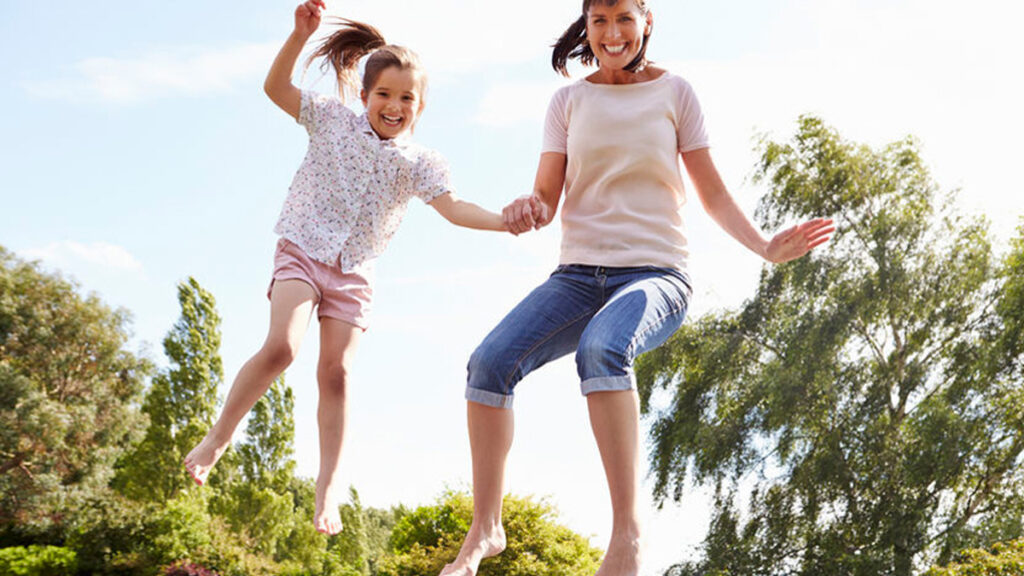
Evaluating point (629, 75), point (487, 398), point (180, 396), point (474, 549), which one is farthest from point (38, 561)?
point (629, 75)

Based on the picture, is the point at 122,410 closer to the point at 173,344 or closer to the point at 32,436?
the point at 32,436

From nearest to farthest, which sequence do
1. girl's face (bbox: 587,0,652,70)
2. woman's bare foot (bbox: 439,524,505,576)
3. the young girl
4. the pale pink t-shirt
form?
woman's bare foot (bbox: 439,524,505,576) < the pale pink t-shirt < girl's face (bbox: 587,0,652,70) < the young girl

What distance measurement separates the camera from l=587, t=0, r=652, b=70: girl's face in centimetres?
313

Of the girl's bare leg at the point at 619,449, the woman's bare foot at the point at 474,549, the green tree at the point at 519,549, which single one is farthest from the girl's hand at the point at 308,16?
the green tree at the point at 519,549

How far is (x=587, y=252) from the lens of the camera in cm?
304

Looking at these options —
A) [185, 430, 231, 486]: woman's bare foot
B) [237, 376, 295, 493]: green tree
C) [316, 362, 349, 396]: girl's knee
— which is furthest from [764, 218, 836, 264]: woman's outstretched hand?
[237, 376, 295, 493]: green tree

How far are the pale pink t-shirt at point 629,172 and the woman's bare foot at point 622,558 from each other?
845 millimetres

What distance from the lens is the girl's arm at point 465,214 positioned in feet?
10.5

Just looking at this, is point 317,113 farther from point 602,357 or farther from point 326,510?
point 602,357

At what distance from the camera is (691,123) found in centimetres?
318

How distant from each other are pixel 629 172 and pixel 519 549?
11537 mm

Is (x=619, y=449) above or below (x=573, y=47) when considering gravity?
below

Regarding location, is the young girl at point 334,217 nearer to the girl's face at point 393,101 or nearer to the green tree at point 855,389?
the girl's face at point 393,101

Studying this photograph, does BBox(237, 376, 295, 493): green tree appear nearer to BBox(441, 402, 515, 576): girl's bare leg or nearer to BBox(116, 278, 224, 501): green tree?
BBox(116, 278, 224, 501): green tree
